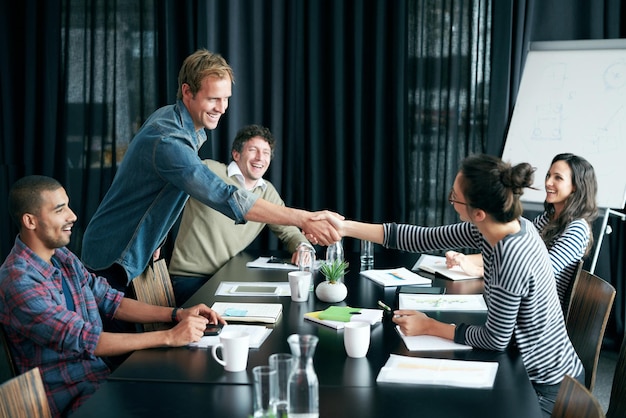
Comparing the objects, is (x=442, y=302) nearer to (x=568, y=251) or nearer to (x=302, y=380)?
(x=568, y=251)

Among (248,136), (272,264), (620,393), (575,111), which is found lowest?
(620,393)

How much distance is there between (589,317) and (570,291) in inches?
12.2

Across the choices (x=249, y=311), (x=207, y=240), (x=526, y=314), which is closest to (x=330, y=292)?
(x=249, y=311)

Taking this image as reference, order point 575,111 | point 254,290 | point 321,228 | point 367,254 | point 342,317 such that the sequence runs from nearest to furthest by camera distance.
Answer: point 342,317 → point 254,290 → point 321,228 → point 367,254 → point 575,111

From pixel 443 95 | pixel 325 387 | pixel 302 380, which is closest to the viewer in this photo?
pixel 302 380

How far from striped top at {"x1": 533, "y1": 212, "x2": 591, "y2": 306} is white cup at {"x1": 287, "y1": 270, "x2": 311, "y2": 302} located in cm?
98

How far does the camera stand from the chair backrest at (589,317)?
235 cm

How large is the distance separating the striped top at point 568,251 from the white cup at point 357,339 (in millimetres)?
1195

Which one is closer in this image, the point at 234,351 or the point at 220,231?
the point at 234,351

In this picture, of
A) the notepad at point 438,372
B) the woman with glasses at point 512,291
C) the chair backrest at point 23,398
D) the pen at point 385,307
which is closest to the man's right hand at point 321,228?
the pen at point 385,307

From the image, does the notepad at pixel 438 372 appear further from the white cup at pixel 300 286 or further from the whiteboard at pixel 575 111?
the whiteboard at pixel 575 111

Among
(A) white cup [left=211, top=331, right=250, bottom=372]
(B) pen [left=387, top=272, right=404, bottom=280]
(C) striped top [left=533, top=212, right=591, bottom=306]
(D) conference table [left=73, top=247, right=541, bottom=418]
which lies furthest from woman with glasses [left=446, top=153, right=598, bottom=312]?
(A) white cup [left=211, top=331, right=250, bottom=372]

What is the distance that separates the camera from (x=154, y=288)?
2.84 metres

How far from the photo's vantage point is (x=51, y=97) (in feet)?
15.2
